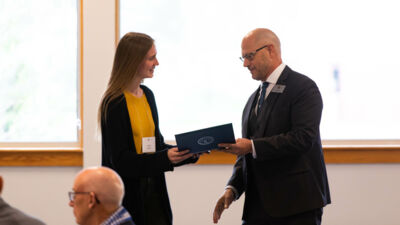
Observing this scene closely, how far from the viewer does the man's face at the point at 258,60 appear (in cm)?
324

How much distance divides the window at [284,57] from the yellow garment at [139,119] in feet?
7.16

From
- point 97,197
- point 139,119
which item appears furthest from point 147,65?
point 97,197

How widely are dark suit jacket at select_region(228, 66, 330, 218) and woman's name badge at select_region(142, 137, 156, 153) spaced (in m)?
0.52

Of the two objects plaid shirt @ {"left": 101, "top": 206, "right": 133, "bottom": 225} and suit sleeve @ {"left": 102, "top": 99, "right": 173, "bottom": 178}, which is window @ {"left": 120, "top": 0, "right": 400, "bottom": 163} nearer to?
suit sleeve @ {"left": 102, "top": 99, "right": 173, "bottom": 178}

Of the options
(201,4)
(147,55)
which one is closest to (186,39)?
(201,4)

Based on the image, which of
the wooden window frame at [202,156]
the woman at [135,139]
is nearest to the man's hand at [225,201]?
the woman at [135,139]

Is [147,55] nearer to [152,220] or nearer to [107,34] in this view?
[152,220]

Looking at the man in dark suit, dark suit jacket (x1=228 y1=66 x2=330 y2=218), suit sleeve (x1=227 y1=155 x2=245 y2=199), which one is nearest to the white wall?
suit sleeve (x1=227 y1=155 x2=245 y2=199)

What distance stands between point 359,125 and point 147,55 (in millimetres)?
2902

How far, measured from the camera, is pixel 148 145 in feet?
9.99

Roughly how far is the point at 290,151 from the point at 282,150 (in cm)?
4

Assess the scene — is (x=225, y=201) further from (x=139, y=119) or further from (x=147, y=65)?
(x=147, y=65)

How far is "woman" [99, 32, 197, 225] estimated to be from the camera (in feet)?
9.69

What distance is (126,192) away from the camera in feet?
9.78
